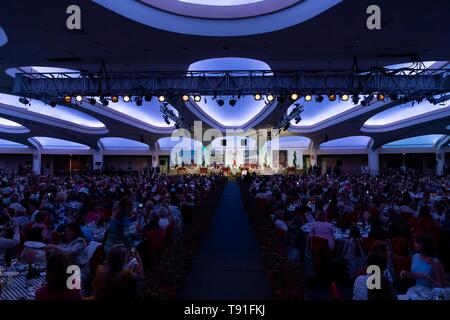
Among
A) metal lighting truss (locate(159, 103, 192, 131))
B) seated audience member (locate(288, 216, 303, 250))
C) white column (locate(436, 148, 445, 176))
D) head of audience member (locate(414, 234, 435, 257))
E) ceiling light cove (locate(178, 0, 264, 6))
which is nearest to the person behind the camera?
head of audience member (locate(414, 234, 435, 257))

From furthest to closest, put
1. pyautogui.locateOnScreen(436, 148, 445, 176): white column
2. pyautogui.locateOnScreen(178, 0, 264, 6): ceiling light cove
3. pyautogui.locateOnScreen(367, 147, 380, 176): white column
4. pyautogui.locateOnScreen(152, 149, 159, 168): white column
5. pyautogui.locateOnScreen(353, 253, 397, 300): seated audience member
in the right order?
1. pyautogui.locateOnScreen(152, 149, 159, 168): white column
2. pyautogui.locateOnScreen(367, 147, 380, 176): white column
3. pyautogui.locateOnScreen(436, 148, 445, 176): white column
4. pyautogui.locateOnScreen(178, 0, 264, 6): ceiling light cove
5. pyautogui.locateOnScreen(353, 253, 397, 300): seated audience member

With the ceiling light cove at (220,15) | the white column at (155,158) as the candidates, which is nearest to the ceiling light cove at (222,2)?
the ceiling light cove at (220,15)

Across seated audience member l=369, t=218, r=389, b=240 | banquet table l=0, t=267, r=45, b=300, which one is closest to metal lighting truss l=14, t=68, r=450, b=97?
seated audience member l=369, t=218, r=389, b=240

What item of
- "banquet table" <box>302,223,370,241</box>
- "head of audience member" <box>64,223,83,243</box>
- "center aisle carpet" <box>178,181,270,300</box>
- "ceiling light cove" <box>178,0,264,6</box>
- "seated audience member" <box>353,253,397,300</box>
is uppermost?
"ceiling light cove" <box>178,0,264,6</box>

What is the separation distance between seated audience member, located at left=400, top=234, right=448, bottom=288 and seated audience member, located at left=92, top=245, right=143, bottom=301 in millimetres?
3292

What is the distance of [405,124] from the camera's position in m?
31.0

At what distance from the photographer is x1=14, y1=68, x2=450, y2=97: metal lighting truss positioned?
43.1 ft

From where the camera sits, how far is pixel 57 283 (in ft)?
10.1

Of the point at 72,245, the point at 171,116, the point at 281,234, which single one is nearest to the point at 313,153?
the point at 171,116

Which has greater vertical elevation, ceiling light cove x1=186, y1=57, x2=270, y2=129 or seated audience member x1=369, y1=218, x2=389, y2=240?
ceiling light cove x1=186, y1=57, x2=270, y2=129

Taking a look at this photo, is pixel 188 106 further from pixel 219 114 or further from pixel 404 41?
pixel 404 41

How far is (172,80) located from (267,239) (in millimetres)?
9174

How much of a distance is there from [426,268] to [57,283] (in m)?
4.17

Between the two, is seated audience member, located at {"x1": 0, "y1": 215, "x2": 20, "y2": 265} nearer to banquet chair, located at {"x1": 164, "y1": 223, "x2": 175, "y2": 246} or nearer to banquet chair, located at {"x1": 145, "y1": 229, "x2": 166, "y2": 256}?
banquet chair, located at {"x1": 145, "y1": 229, "x2": 166, "y2": 256}
